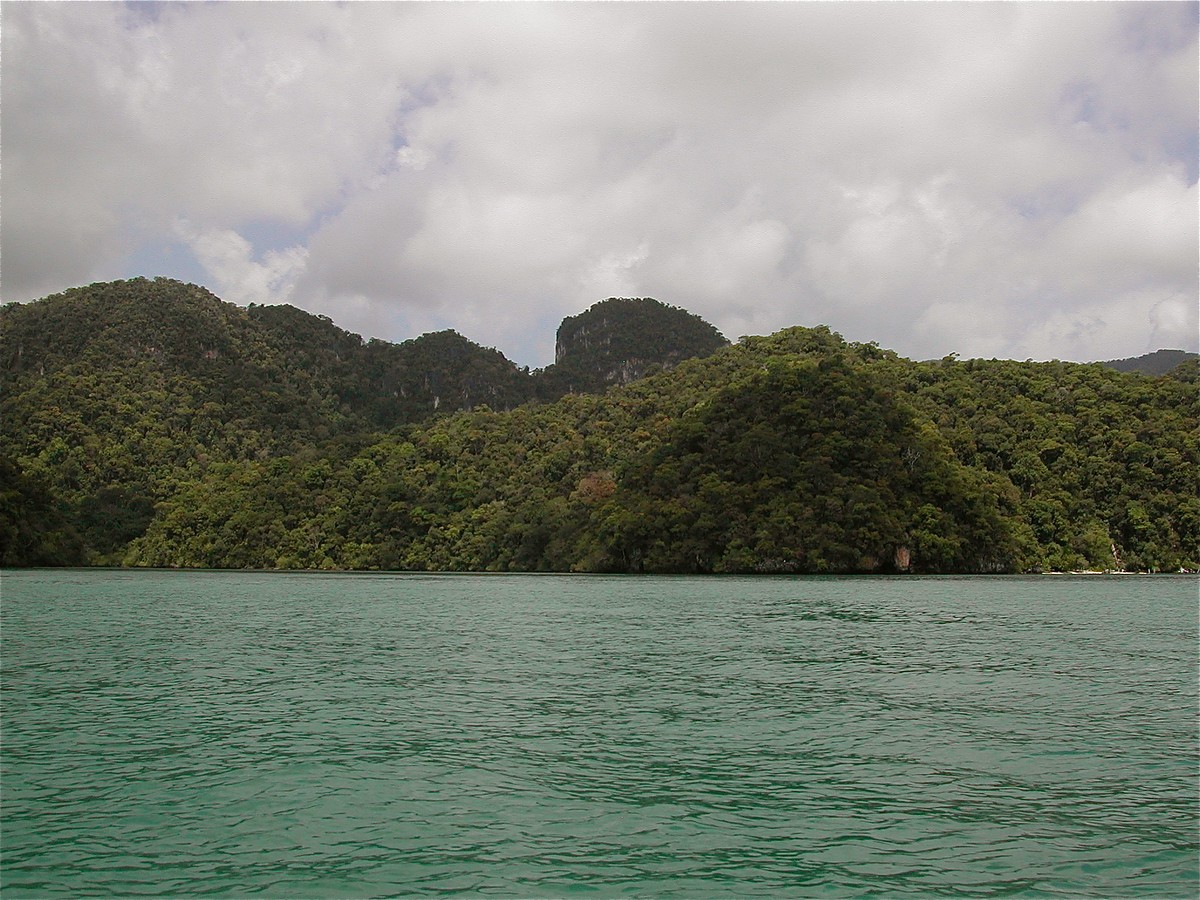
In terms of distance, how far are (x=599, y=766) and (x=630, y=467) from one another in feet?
275

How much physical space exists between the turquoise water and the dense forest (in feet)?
183

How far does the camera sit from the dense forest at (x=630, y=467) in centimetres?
8244

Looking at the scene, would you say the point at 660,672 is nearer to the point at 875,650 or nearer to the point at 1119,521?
the point at 875,650

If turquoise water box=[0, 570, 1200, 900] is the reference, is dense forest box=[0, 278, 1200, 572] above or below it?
above

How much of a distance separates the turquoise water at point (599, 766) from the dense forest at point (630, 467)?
55.7 metres

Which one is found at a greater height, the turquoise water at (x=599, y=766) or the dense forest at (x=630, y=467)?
the dense forest at (x=630, y=467)

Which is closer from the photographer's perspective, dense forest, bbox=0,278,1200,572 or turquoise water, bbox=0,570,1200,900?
turquoise water, bbox=0,570,1200,900

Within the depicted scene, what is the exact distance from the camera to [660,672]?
2133cm

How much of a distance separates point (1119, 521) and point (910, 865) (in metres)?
88.6

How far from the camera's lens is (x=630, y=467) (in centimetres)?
9650

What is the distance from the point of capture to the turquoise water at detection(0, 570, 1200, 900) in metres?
8.98

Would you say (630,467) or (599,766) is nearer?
(599,766)

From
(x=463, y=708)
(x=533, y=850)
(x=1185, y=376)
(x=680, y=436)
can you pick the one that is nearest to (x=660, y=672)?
(x=463, y=708)

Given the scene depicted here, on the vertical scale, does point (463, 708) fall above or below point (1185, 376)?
below
